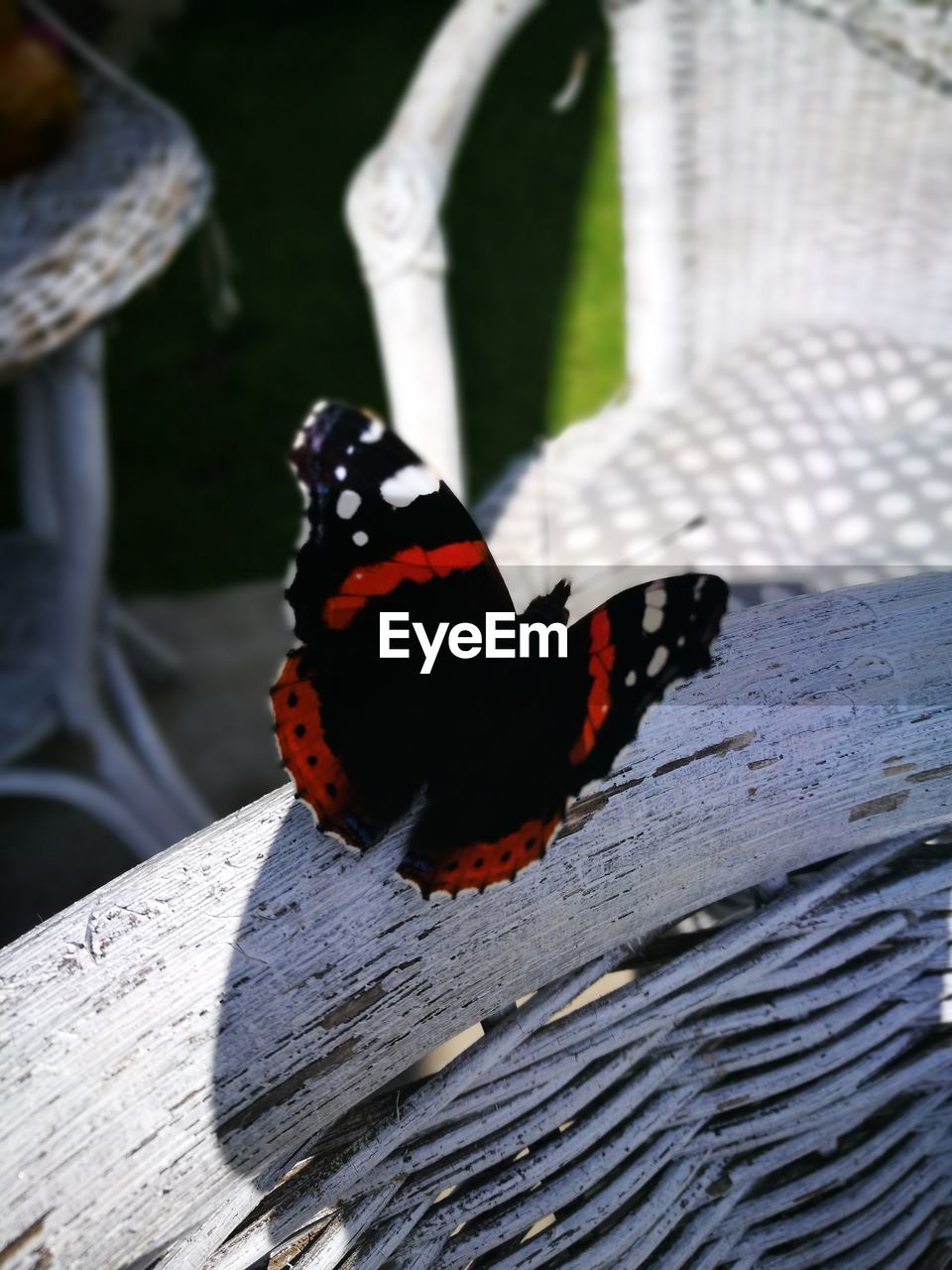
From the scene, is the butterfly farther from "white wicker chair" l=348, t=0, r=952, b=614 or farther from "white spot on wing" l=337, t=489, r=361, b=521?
"white wicker chair" l=348, t=0, r=952, b=614

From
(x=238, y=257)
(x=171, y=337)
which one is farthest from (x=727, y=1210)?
(x=238, y=257)

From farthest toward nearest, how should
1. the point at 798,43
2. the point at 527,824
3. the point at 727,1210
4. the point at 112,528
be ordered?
the point at 112,528 < the point at 798,43 < the point at 727,1210 < the point at 527,824

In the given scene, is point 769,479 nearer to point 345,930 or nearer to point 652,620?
point 652,620

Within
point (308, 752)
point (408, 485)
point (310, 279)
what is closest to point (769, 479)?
point (408, 485)

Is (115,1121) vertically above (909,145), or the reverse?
(115,1121)

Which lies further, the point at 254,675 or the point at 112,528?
the point at 112,528

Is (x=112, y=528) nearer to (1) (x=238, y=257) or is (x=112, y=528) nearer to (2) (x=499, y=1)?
(1) (x=238, y=257)
